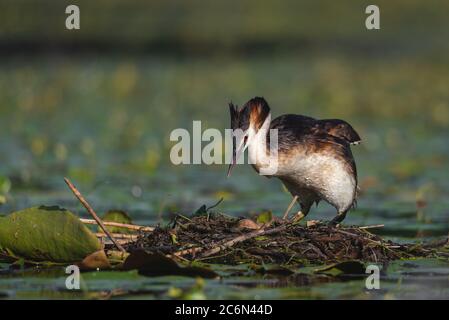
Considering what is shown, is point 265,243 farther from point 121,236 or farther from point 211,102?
point 211,102

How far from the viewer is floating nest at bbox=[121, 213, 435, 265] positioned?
951 cm

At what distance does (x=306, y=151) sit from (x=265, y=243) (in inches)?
45.5

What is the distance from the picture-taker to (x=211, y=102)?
2164 centimetres

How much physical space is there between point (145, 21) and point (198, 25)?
6.14ft

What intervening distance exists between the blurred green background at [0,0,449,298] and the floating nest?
0.41m

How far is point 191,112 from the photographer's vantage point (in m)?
20.5

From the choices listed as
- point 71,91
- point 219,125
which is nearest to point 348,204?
point 219,125

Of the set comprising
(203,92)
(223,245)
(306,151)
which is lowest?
(223,245)

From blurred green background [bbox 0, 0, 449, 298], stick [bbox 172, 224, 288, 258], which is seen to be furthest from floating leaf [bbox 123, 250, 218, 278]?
stick [bbox 172, 224, 288, 258]

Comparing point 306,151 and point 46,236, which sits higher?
point 306,151

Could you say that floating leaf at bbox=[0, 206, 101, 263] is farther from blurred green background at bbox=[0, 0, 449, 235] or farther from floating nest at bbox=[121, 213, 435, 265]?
blurred green background at bbox=[0, 0, 449, 235]

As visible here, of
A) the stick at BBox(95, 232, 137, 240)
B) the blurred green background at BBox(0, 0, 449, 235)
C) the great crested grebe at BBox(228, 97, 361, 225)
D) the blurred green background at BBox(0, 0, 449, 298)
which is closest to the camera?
the great crested grebe at BBox(228, 97, 361, 225)

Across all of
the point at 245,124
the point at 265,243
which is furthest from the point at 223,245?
the point at 245,124
